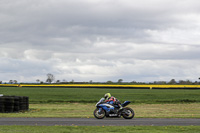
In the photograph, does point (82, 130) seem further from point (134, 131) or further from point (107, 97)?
point (107, 97)

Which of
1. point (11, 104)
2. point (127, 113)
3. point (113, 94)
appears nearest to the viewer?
point (127, 113)

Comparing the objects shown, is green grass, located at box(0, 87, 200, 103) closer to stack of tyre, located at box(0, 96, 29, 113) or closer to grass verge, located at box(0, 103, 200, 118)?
grass verge, located at box(0, 103, 200, 118)

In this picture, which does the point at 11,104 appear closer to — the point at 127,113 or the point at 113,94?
the point at 127,113

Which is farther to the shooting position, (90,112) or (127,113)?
(90,112)

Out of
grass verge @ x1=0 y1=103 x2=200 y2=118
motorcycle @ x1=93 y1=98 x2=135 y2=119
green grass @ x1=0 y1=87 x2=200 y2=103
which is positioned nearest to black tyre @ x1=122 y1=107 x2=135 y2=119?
motorcycle @ x1=93 y1=98 x2=135 y2=119

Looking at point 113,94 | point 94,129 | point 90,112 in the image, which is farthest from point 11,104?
point 113,94

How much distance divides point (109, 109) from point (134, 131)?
6574mm

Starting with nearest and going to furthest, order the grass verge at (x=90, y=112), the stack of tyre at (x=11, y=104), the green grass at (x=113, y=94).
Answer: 1. the grass verge at (x=90, y=112)
2. the stack of tyre at (x=11, y=104)
3. the green grass at (x=113, y=94)

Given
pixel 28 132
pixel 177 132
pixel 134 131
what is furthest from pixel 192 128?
pixel 28 132

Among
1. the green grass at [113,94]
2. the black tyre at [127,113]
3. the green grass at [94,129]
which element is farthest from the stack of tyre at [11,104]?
the green grass at [113,94]

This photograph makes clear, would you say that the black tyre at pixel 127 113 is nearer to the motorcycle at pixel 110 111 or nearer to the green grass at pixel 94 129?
the motorcycle at pixel 110 111

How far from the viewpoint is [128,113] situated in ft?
68.8

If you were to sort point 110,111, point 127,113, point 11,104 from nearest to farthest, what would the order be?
point 127,113 < point 110,111 < point 11,104

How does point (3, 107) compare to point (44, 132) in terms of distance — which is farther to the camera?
point (3, 107)
